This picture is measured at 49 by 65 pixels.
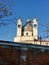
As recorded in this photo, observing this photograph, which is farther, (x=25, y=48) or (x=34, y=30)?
(x=34, y=30)

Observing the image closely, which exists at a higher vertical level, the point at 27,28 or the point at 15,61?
the point at 27,28

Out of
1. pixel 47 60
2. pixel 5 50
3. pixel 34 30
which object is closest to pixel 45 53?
pixel 47 60

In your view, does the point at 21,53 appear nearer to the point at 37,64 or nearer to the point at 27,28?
the point at 37,64

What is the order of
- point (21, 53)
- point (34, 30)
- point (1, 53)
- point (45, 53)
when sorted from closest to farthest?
point (1, 53)
point (21, 53)
point (45, 53)
point (34, 30)

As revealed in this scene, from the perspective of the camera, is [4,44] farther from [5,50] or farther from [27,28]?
[27,28]

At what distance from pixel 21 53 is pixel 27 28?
95328mm

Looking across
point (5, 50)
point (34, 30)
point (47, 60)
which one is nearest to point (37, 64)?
point (47, 60)

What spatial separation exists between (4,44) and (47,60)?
311cm

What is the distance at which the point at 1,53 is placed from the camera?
504 inches

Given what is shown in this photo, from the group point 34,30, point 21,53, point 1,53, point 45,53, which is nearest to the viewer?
point 1,53

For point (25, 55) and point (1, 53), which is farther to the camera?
point (25, 55)

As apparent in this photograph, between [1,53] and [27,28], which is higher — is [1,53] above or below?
below

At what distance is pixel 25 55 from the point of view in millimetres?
13781

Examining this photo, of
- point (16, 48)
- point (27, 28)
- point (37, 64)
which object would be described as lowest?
point (37, 64)
